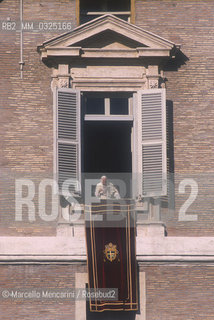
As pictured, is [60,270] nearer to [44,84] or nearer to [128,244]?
[128,244]

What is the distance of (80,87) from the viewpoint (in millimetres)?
25656

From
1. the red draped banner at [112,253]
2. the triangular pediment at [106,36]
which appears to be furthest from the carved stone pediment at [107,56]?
the red draped banner at [112,253]

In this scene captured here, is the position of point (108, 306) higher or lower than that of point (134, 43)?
lower

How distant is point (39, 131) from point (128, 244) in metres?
2.96

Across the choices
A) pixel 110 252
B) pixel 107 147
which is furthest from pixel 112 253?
pixel 107 147

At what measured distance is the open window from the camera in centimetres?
2514

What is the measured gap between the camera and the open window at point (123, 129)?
25.1 metres

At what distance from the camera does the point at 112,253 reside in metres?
24.6

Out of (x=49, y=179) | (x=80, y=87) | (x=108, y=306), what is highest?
(x=80, y=87)

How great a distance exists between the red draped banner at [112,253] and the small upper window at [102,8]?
4144 millimetres

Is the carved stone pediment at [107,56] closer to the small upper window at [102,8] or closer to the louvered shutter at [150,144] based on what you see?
the louvered shutter at [150,144]

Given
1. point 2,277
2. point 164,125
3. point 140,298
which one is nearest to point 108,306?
point 140,298

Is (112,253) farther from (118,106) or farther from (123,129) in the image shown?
(118,106)

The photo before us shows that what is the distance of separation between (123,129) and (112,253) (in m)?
2.92
